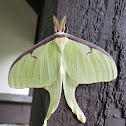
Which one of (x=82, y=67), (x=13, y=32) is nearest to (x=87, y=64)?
(x=82, y=67)

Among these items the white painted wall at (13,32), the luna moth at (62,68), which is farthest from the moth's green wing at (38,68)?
the white painted wall at (13,32)

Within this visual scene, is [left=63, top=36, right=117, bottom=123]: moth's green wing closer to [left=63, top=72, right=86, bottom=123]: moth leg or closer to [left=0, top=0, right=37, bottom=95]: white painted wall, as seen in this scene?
[left=63, top=72, right=86, bottom=123]: moth leg

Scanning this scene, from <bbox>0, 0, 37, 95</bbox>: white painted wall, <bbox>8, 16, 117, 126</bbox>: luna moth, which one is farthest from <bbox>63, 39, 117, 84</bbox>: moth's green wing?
<bbox>0, 0, 37, 95</bbox>: white painted wall

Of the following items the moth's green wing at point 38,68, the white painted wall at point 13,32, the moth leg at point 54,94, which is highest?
the white painted wall at point 13,32

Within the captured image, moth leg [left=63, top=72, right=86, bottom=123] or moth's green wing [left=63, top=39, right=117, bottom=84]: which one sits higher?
moth's green wing [left=63, top=39, right=117, bottom=84]

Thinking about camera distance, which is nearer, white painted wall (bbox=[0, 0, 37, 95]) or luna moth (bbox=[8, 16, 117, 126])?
luna moth (bbox=[8, 16, 117, 126])

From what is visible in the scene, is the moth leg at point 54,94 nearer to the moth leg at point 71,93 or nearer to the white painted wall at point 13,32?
the moth leg at point 71,93

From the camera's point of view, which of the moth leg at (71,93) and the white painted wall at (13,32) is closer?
the moth leg at (71,93)

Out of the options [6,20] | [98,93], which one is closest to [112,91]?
[98,93]

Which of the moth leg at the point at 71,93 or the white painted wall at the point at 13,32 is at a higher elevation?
the white painted wall at the point at 13,32
